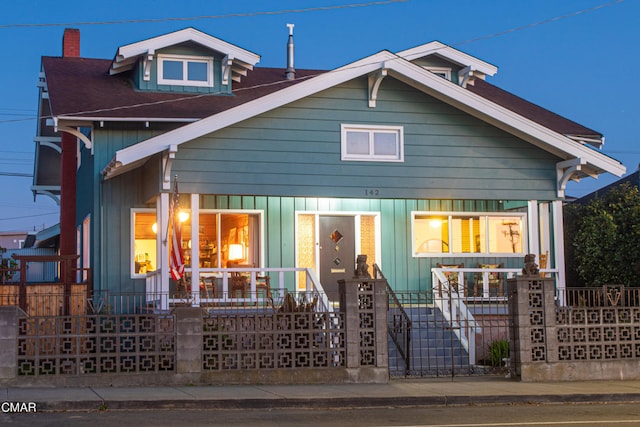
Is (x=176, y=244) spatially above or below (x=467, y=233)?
below

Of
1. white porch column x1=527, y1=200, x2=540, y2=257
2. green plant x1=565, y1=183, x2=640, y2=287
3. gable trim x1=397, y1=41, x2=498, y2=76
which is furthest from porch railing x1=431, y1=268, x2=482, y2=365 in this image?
green plant x1=565, y1=183, x2=640, y2=287

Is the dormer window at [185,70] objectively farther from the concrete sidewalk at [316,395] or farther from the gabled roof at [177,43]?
the concrete sidewalk at [316,395]

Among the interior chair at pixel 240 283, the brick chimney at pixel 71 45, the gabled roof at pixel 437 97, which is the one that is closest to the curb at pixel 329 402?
the interior chair at pixel 240 283

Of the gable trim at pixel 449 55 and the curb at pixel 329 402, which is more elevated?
the gable trim at pixel 449 55

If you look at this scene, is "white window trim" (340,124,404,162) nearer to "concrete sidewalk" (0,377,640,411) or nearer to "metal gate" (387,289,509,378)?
"metal gate" (387,289,509,378)

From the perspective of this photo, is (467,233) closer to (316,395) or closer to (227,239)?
(227,239)

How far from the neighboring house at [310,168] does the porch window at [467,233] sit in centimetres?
4

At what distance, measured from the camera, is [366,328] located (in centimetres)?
1612

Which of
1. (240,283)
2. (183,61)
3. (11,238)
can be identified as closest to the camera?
(240,283)

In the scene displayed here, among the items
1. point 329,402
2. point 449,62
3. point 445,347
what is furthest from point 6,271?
point 449,62

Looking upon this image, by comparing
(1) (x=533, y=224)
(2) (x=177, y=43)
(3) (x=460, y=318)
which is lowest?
(3) (x=460, y=318)

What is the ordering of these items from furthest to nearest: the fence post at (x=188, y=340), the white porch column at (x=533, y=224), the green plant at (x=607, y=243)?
1. the green plant at (x=607, y=243)
2. the white porch column at (x=533, y=224)
3. the fence post at (x=188, y=340)

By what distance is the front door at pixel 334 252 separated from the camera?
22.1 meters

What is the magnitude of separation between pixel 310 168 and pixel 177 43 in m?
5.30
